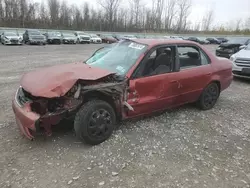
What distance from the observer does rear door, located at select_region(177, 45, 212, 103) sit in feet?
13.6

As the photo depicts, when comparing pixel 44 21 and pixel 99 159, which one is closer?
pixel 99 159

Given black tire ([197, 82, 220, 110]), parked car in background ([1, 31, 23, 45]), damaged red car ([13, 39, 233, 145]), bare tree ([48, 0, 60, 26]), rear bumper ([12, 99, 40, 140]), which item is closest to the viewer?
rear bumper ([12, 99, 40, 140])

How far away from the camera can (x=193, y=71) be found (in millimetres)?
4262

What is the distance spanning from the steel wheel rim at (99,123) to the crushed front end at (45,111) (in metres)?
0.30

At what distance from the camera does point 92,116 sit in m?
3.06

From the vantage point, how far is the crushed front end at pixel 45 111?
2814 millimetres

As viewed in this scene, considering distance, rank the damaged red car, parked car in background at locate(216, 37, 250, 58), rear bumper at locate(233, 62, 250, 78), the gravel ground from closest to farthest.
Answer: the gravel ground, the damaged red car, rear bumper at locate(233, 62, 250, 78), parked car in background at locate(216, 37, 250, 58)

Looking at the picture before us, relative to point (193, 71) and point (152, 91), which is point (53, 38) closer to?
point (193, 71)

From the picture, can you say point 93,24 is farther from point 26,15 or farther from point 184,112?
point 184,112

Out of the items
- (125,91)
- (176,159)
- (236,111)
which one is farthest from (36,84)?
(236,111)

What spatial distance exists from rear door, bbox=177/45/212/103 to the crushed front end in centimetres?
212

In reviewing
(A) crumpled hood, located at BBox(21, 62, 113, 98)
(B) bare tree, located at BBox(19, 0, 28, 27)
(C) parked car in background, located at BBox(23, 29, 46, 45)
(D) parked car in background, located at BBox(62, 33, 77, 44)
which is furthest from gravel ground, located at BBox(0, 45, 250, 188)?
(B) bare tree, located at BBox(19, 0, 28, 27)

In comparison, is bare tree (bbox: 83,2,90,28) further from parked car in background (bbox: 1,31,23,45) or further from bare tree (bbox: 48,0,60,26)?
parked car in background (bbox: 1,31,23,45)

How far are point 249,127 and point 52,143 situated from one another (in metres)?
3.56
